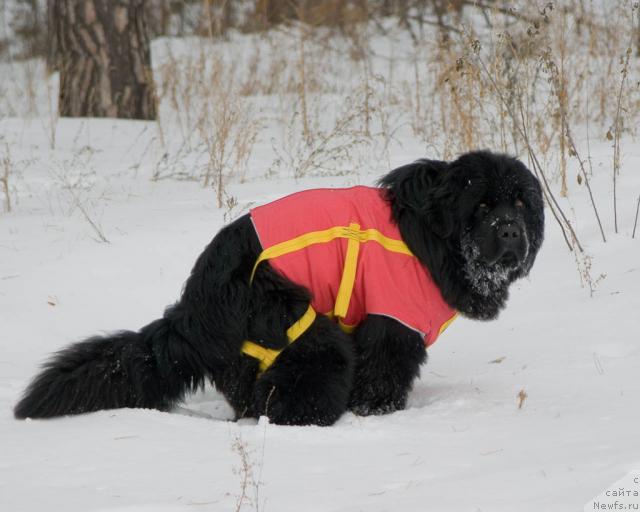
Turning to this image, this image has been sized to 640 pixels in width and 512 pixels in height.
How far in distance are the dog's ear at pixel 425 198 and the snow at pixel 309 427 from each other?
33.3 inches

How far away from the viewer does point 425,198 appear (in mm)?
4078

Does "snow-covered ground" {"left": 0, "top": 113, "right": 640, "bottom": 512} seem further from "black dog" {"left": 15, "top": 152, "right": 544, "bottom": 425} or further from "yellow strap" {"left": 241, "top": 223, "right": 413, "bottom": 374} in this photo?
"yellow strap" {"left": 241, "top": 223, "right": 413, "bottom": 374}

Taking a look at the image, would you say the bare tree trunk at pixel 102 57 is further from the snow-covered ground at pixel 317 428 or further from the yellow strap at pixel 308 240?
the yellow strap at pixel 308 240

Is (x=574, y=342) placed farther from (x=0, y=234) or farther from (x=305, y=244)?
(x=0, y=234)

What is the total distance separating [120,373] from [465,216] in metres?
1.74

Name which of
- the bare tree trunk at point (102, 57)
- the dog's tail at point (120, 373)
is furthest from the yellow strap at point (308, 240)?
the bare tree trunk at point (102, 57)

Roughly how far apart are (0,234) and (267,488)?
4.46 meters

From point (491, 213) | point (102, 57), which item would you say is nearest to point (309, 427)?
point (491, 213)

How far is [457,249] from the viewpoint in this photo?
416 centimetres

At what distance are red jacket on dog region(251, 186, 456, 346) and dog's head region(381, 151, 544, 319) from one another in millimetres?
94

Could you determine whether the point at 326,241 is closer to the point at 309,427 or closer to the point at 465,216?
the point at 465,216

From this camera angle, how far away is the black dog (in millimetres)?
3900

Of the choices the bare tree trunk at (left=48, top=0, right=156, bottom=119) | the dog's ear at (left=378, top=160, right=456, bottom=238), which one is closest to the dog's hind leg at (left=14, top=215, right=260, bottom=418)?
the dog's ear at (left=378, top=160, right=456, bottom=238)

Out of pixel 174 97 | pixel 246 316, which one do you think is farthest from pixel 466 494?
pixel 174 97
